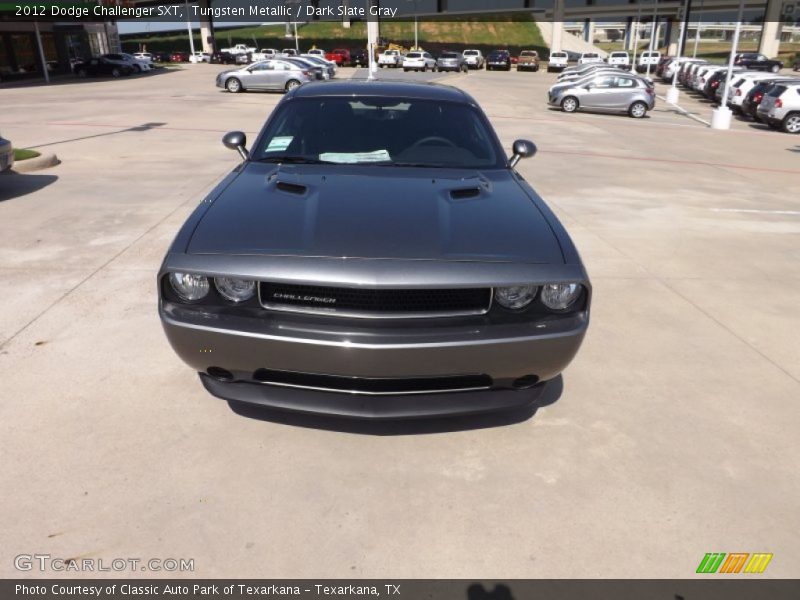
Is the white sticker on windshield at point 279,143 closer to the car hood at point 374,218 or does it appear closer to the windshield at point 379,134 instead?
the windshield at point 379,134

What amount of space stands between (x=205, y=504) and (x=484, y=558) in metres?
1.22

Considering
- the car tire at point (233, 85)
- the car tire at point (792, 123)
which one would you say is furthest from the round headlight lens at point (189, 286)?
the car tire at point (233, 85)

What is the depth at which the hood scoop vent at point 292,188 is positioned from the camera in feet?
10.5

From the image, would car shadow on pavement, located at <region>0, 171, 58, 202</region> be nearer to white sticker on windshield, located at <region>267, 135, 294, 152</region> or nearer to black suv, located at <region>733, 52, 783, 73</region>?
white sticker on windshield, located at <region>267, 135, 294, 152</region>

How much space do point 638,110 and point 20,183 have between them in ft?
63.8

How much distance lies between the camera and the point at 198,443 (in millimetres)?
3020

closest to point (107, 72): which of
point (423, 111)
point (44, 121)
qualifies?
point (44, 121)

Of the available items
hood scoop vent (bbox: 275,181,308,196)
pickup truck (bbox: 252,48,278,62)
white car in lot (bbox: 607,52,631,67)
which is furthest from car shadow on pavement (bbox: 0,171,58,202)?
white car in lot (bbox: 607,52,631,67)

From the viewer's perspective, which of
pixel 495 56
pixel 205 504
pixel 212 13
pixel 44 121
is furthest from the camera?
pixel 212 13

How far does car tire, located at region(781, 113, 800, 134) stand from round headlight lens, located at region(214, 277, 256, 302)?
20129 millimetres

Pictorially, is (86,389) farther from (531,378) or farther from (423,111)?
(423,111)

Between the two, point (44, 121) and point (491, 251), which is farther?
point (44, 121)

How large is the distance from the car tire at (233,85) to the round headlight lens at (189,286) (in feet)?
87.3
